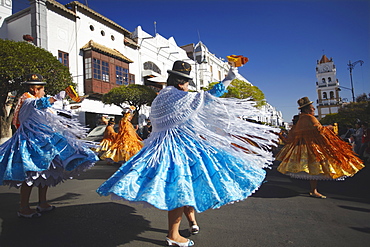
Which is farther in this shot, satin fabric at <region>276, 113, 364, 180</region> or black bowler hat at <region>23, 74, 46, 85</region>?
satin fabric at <region>276, 113, 364, 180</region>

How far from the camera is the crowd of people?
1910 mm

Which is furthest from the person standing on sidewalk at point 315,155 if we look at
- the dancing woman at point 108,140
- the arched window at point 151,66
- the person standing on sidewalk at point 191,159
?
the arched window at point 151,66

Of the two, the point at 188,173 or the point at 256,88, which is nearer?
the point at 188,173

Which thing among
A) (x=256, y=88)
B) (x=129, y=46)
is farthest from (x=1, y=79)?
(x=256, y=88)

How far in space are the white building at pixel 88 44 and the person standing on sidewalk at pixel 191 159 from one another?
9407mm

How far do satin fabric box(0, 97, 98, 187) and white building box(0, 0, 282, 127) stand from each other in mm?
8565

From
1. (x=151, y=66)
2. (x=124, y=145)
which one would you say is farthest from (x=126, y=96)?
(x=124, y=145)

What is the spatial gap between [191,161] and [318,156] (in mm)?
2834

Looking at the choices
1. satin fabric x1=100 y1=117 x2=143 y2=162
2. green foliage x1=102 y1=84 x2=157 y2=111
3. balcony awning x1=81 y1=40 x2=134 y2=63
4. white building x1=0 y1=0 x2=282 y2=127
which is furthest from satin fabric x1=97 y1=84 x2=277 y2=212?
balcony awning x1=81 y1=40 x2=134 y2=63

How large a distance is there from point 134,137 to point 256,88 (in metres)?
25.9

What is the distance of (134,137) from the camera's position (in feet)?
22.4

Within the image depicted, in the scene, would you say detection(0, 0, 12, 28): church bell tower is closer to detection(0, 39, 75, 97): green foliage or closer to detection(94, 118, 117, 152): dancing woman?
detection(0, 39, 75, 97): green foliage

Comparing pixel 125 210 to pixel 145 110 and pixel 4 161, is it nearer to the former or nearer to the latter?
pixel 4 161

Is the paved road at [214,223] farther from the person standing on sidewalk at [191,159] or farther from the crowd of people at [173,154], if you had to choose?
the person standing on sidewalk at [191,159]
